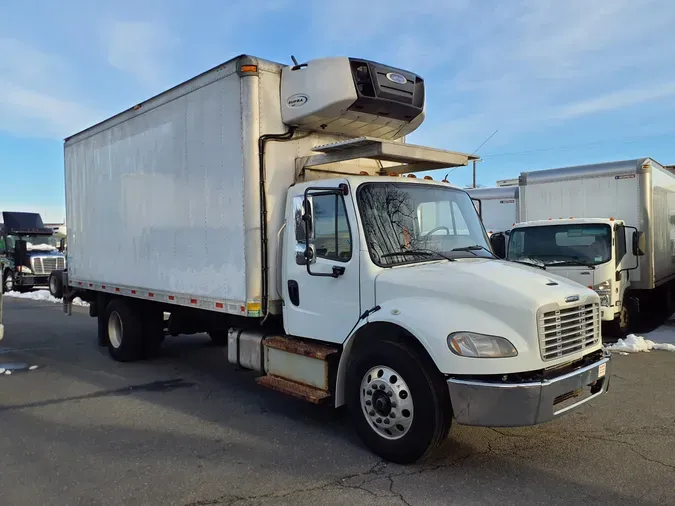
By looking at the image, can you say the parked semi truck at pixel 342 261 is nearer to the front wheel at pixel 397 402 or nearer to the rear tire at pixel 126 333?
the front wheel at pixel 397 402

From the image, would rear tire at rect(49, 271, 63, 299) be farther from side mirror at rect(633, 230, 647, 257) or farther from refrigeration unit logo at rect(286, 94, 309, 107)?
side mirror at rect(633, 230, 647, 257)

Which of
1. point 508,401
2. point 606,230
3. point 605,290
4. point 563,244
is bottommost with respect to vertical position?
point 508,401

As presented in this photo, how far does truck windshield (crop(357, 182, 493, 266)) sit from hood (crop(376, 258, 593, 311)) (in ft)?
0.71

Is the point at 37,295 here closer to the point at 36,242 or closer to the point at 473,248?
the point at 36,242

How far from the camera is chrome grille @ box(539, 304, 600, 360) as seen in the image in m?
4.12

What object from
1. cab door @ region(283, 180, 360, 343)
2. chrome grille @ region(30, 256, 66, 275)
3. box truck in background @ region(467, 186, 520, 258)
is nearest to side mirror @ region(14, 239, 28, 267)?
chrome grille @ region(30, 256, 66, 275)

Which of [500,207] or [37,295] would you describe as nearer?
[500,207]

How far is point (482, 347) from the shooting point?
13.3 feet

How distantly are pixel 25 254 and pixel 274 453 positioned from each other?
22.6 m

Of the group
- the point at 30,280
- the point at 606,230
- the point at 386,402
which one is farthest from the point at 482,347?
the point at 30,280

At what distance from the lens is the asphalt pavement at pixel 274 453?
13.3ft

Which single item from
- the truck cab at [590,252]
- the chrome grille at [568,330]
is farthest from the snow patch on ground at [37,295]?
the chrome grille at [568,330]

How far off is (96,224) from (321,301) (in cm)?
549

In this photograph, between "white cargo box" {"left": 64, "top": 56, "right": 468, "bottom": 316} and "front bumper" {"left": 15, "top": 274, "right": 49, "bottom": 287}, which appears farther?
"front bumper" {"left": 15, "top": 274, "right": 49, "bottom": 287}
